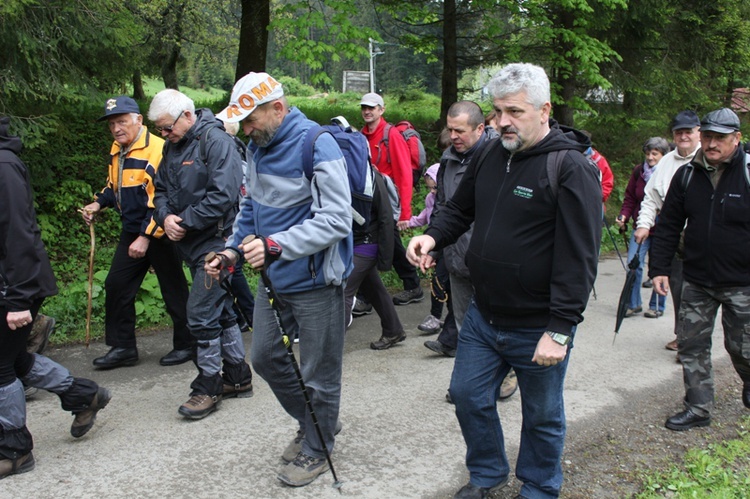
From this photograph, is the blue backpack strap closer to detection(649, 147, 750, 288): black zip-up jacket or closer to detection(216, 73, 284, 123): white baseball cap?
detection(216, 73, 284, 123): white baseball cap

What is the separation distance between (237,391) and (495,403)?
7.62 ft

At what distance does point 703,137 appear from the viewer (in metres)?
4.50

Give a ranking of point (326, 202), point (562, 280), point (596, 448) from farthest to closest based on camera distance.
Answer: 1. point (596, 448)
2. point (326, 202)
3. point (562, 280)

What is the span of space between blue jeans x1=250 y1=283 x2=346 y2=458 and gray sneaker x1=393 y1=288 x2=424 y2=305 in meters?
3.94

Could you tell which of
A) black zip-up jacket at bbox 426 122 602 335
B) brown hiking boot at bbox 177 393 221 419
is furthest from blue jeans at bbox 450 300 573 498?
brown hiking boot at bbox 177 393 221 419

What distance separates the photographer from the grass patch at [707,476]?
381 cm

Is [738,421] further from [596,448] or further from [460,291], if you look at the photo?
[460,291]

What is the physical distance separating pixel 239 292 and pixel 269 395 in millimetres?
1333

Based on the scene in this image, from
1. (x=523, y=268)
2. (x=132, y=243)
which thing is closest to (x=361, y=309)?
(x=132, y=243)

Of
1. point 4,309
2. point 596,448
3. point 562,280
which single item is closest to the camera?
point 562,280

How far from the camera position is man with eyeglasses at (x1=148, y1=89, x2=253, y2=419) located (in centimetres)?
467

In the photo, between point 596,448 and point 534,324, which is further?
point 596,448

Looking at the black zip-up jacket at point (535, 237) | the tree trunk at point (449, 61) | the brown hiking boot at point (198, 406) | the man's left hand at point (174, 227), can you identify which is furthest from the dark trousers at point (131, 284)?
the tree trunk at point (449, 61)

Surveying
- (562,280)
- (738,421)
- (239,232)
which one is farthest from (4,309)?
(738,421)
